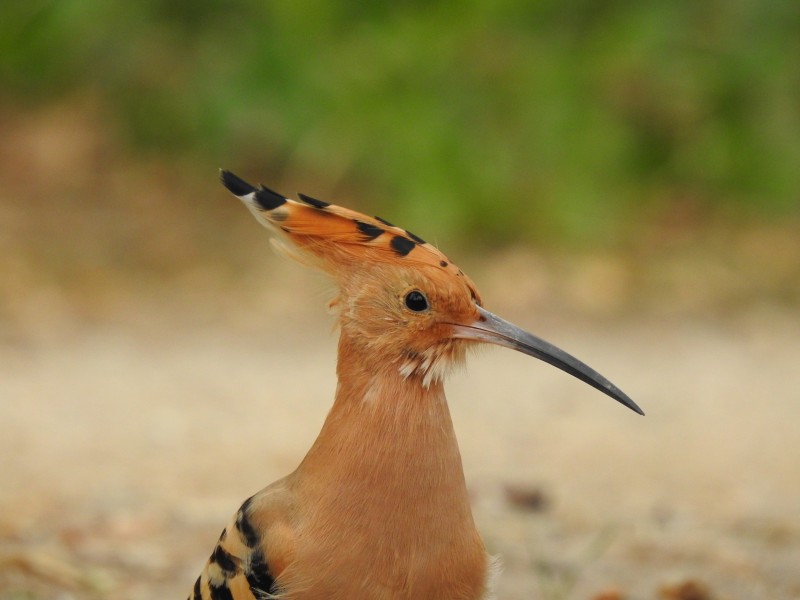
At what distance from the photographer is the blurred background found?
3986 millimetres

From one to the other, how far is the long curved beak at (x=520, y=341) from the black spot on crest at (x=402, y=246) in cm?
14

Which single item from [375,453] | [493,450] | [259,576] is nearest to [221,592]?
[259,576]

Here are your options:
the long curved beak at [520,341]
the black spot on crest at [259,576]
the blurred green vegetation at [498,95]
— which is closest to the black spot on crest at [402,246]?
the long curved beak at [520,341]

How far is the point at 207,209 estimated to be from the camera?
5.54 metres

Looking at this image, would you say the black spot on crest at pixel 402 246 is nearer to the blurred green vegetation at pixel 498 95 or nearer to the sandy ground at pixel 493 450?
the sandy ground at pixel 493 450

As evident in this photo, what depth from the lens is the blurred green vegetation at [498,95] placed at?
4918 millimetres

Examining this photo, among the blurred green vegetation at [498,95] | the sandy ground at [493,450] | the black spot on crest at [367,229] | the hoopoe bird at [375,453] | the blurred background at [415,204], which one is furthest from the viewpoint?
the blurred green vegetation at [498,95]

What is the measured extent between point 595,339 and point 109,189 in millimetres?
2411

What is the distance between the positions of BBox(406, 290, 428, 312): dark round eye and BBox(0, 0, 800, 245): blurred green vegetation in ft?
9.82

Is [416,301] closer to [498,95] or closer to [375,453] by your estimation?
[375,453]

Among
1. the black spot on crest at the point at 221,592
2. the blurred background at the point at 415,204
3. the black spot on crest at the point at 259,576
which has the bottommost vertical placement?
the black spot on crest at the point at 221,592

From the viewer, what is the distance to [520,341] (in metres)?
1.93

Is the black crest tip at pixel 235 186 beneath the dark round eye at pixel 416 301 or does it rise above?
above

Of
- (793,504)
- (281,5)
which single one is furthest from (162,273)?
(793,504)
